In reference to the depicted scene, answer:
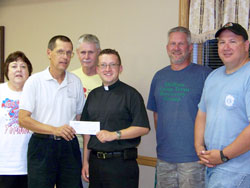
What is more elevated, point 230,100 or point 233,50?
point 233,50

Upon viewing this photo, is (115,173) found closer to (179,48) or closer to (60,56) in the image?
(60,56)

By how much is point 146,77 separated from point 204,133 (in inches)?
56.1

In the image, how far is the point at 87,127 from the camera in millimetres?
2305

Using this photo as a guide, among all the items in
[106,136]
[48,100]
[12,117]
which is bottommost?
→ [106,136]

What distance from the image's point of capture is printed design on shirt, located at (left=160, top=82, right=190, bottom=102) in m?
2.55

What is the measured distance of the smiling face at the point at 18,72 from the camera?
260cm

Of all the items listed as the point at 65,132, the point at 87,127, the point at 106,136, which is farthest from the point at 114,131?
the point at 65,132

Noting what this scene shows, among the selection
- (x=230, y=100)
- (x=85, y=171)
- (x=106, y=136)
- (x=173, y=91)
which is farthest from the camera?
(x=173, y=91)

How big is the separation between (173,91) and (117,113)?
0.56m

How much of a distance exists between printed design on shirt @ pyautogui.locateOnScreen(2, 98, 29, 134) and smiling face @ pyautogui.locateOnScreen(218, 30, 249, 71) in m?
1.63

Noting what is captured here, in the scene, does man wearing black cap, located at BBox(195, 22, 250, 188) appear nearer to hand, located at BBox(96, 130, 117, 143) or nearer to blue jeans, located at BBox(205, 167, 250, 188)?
blue jeans, located at BBox(205, 167, 250, 188)

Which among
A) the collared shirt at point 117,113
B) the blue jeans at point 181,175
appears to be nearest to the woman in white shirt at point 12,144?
the collared shirt at point 117,113

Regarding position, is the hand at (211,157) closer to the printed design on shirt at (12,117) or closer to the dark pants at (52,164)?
the dark pants at (52,164)

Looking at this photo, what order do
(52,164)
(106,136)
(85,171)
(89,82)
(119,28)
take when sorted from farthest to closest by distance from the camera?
(119,28) < (89,82) < (85,171) < (52,164) < (106,136)
